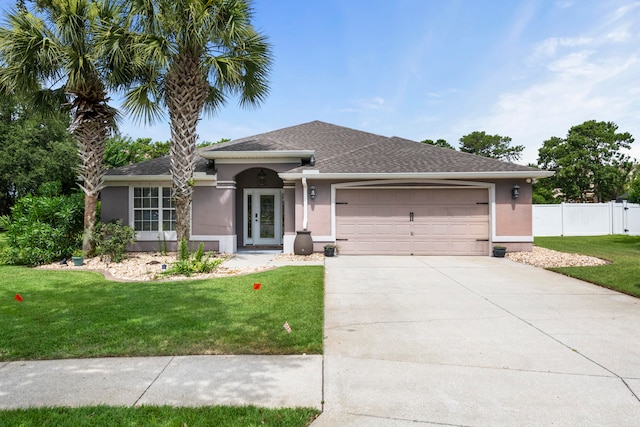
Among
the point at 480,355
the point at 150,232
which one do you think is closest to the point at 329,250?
the point at 150,232

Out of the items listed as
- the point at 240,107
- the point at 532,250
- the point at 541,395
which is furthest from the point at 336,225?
the point at 541,395

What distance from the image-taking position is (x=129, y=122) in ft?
34.0

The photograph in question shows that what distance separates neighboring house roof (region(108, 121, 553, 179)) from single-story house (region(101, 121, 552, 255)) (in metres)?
0.04

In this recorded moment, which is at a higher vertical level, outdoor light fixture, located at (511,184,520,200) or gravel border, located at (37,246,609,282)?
outdoor light fixture, located at (511,184,520,200)

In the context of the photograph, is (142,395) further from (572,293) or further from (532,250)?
(532,250)

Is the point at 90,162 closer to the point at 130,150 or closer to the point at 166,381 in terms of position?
the point at 166,381

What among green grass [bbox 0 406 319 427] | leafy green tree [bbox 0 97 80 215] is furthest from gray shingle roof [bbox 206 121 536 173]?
leafy green tree [bbox 0 97 80 215]

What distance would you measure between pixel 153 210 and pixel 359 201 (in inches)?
289

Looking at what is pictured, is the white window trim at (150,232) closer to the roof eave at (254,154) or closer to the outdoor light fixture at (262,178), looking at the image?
the roof eave at (254,154)

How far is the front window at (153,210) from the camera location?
1209 cm

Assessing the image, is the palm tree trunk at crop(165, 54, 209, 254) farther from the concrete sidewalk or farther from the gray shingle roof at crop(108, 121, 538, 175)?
the concrete sidewalk

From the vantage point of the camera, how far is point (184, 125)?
952cm

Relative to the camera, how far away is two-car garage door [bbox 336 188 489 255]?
11305mm

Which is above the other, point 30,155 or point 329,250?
point 30,155
